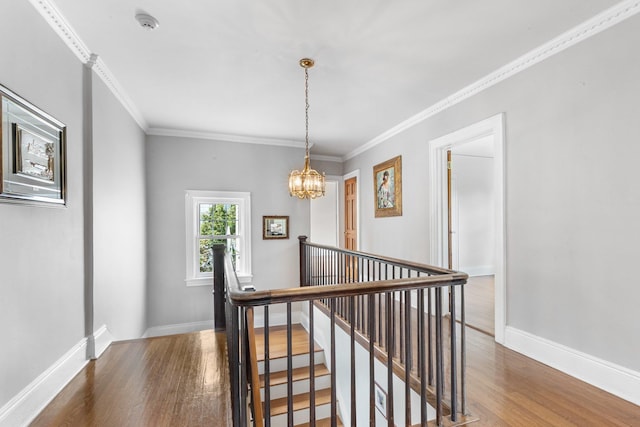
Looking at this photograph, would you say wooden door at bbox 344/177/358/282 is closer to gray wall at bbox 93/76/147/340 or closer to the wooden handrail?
gray wall at bbox 93/76/147/340

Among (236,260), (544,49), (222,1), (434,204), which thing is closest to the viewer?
(222,1)

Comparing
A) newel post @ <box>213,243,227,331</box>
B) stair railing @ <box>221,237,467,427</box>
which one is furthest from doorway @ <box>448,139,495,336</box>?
newel post @ <box>213,243,227,331</box>

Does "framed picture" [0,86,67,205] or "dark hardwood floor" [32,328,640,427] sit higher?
"framed picture" [0,86,67,205]

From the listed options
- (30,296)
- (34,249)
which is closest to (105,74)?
(34,249)

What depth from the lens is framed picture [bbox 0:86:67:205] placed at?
57.5 inches

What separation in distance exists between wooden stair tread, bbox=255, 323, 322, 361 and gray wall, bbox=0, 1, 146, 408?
5.36ft

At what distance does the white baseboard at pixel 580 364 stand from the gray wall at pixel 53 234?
3.54 metres

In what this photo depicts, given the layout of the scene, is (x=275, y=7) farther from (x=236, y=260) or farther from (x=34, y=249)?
(x=236, y=260)

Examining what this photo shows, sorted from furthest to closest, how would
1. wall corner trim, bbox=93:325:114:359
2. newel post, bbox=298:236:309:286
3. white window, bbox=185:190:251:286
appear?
newel post, bbox=298:236:309:286
white window, bbox=185:190:251:286
wall corner trim, bbox=93:325:114:359

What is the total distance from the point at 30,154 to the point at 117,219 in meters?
1.43

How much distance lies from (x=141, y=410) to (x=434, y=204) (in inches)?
131

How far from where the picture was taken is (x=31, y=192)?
1655 millimetres

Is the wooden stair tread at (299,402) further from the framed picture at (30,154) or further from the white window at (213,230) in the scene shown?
the framed picture at (30,154)

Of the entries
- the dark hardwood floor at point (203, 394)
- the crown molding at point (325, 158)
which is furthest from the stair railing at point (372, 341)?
the crown molding at point (325, 158)
